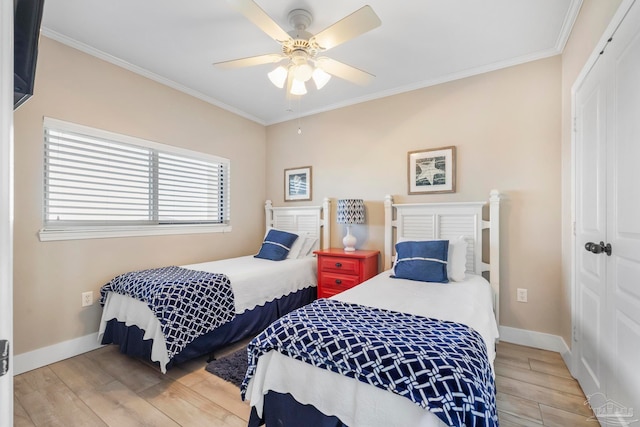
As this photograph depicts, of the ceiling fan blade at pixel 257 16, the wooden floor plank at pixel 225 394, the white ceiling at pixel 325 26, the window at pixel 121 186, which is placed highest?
the white ceiling at pixel 325 26

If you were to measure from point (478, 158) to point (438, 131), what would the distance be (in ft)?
1.56

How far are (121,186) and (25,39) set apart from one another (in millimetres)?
2229

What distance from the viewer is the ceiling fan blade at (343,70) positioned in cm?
201

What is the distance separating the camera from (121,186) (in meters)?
2.70

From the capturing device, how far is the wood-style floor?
1.64m

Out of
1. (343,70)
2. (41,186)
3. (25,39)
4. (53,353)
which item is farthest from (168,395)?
(343,70)

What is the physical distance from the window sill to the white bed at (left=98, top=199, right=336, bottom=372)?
1.46 ft

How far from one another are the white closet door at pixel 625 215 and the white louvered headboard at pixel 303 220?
253 centimetres

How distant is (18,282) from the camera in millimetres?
2102

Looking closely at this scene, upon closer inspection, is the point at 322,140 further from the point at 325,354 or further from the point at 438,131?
the point at 325,354

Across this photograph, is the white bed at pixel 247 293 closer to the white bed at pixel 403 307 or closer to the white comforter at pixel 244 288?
the white comforter at pixel 244 288

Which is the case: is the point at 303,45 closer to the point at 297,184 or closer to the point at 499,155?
the point at 499,155

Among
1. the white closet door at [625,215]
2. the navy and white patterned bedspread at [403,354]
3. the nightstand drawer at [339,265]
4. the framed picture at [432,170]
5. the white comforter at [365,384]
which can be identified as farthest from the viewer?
the nightstand drawer at [339,265]

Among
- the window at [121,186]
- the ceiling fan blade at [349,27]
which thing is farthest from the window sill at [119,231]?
the ceiling fan blade at [349,27]
